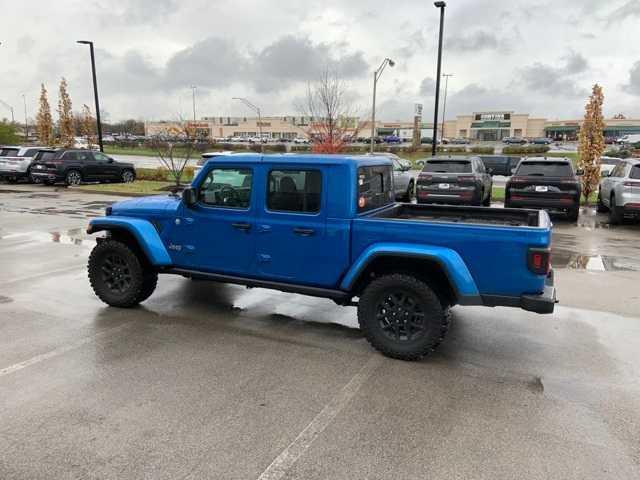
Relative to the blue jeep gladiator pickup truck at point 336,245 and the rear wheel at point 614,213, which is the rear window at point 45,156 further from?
the rear wheel at point 614,213

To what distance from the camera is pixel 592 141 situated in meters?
17.5

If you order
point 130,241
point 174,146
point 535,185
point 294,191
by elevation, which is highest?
point 174,146

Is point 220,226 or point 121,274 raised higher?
point 220,226

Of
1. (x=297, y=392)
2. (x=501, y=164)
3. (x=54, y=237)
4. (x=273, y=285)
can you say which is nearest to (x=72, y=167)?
(x=54, y=237)

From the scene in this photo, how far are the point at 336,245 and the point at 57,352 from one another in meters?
2.73

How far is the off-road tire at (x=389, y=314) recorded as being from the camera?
4488mm

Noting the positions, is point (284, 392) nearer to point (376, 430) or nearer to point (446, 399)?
point (376, 430)

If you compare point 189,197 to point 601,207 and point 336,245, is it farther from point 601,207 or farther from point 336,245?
point 601,207

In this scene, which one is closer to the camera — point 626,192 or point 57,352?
point 57,352

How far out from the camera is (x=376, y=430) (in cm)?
349

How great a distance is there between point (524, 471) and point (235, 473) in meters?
1.69

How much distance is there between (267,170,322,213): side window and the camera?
195 inches

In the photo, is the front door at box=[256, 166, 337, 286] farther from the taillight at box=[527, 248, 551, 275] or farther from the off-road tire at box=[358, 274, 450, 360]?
the taillight at box=[527, 248, 551, 275]

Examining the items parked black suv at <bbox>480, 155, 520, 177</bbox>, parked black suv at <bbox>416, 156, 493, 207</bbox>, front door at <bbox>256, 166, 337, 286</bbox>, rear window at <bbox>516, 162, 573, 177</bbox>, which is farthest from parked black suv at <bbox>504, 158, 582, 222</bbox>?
parked black suv at <bbox>480, 155, 520, 177</bbox>
